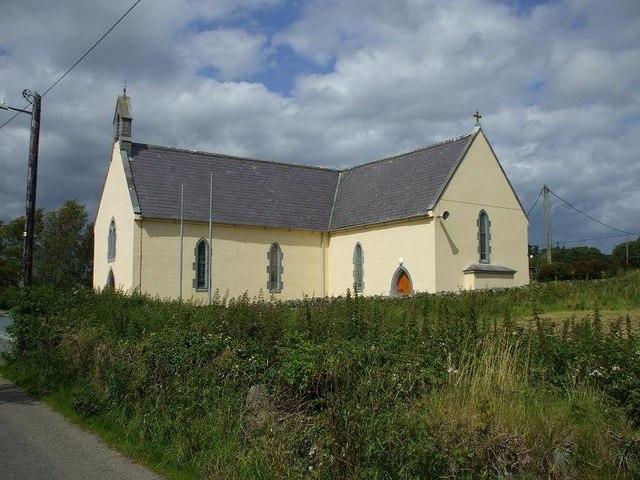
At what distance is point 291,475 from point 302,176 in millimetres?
32321

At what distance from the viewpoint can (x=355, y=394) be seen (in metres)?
7.29

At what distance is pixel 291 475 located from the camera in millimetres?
6359

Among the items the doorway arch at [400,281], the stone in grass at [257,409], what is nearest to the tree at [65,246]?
the doorway arch at [400,281]

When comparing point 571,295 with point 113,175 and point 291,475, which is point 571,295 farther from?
point 113,175

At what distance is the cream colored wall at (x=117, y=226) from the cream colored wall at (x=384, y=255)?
34.3ft

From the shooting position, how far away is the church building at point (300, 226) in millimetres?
30047

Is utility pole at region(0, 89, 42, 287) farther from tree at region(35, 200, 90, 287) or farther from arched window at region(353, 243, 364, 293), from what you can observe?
tree at region(35, 200, 90, 287)

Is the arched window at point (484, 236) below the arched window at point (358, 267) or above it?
above

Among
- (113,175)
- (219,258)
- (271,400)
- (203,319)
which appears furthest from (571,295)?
(113,175)

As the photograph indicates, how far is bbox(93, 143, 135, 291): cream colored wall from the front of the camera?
3078cm

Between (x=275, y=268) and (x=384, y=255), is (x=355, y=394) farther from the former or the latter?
(x=275, y=268)

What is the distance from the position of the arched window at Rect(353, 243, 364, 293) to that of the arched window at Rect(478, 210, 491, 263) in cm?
579

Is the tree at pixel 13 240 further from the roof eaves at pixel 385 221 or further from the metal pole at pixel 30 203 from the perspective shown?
the metal pole at pixel 30 203

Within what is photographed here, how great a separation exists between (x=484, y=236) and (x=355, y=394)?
25352mm
